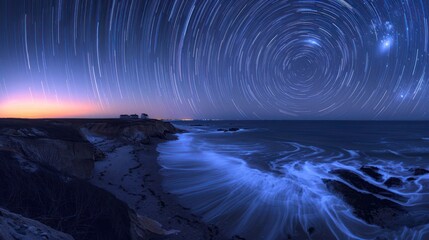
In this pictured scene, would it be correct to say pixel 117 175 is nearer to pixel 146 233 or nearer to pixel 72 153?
pixel 72 153

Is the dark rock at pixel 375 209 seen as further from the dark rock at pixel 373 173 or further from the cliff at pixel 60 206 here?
the cliff at pixel 60 206

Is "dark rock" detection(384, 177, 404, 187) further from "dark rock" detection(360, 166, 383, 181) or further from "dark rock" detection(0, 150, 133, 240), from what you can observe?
"dark rock" detection(0, 150, 133, 240)

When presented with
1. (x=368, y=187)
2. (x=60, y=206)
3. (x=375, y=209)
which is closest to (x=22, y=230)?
(x=60, y=206)

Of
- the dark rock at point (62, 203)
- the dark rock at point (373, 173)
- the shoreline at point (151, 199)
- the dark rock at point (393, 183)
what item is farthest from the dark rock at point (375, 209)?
the dark rock at point (62, 203)

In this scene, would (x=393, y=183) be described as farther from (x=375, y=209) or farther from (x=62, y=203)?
(x=62, y=203)

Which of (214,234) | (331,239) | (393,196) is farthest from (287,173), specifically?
(214,234)
